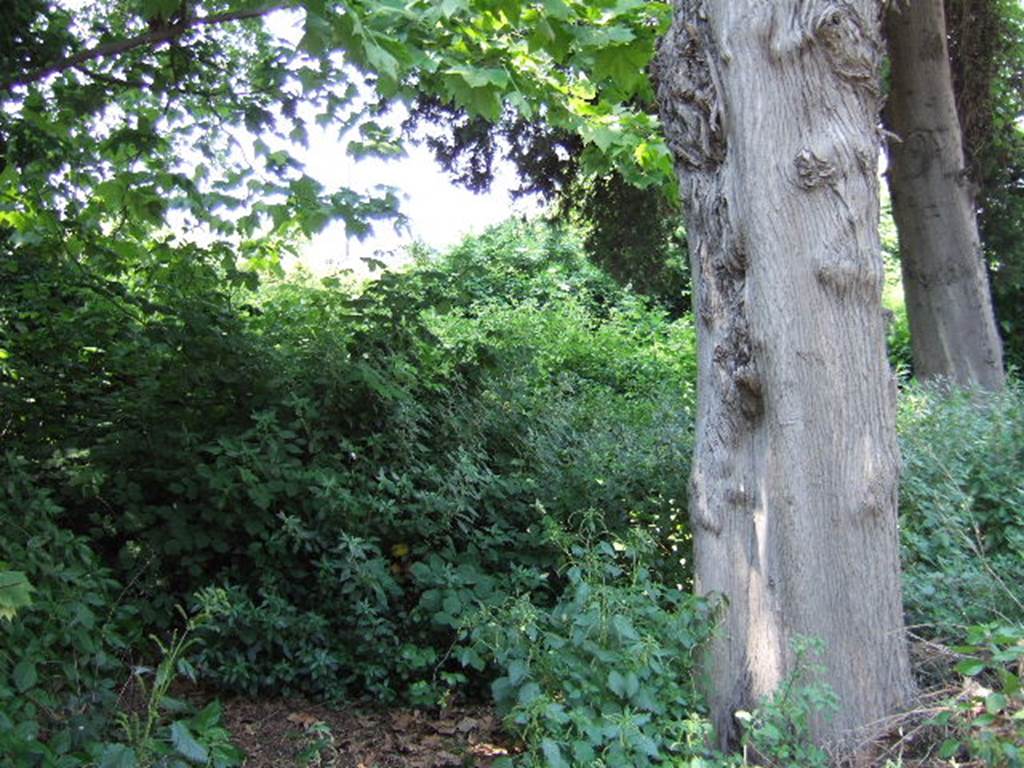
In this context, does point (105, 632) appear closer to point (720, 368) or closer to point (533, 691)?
point (533, 691)

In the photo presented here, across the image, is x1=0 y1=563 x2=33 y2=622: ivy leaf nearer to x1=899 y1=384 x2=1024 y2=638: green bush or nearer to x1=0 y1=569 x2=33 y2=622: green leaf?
x1=0 y1=569 x2=33 y2=622: green leaf

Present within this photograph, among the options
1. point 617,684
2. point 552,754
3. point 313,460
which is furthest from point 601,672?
point 313,460

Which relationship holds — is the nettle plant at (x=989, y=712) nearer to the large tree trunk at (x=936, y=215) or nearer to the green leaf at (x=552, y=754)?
the green leaf at (x=552, y=754)

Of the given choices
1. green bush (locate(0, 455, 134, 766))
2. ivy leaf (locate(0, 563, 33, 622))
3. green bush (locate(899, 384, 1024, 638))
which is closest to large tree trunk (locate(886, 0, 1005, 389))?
green bush (locate(899, 384, 1024, 638))

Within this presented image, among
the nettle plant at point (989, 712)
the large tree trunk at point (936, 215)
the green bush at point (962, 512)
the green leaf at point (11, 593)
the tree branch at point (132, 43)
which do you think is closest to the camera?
the green leaf at point (11, 593)

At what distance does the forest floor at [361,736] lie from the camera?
470 cm

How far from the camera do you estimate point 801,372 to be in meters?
3.73

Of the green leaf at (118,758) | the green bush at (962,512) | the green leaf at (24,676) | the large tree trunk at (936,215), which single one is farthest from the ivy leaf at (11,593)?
the large tree trunk at (936,215)

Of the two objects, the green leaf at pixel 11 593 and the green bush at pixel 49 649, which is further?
the green bush at pixel 49 649

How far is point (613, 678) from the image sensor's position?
360cm

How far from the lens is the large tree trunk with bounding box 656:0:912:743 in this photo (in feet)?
12.1

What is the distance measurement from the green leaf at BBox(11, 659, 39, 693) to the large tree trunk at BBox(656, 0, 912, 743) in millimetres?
2407

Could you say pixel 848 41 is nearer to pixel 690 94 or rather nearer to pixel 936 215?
pixel 690 94

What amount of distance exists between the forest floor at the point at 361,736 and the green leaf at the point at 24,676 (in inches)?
50.4
